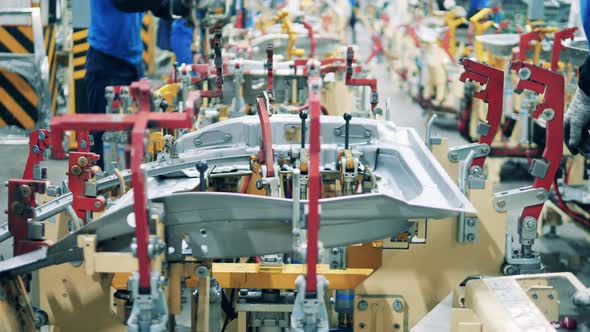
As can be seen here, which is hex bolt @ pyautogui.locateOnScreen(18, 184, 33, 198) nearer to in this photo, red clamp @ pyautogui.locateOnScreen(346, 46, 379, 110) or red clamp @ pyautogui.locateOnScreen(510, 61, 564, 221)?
red clamp @ pyautogui.locateOnScreen(510, 61, 564, 221)

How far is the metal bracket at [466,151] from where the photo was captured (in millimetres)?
5054

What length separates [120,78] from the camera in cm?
816

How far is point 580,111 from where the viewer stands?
5449 millimetres

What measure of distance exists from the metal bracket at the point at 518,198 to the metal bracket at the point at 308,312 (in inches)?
57.0

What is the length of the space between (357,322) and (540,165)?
1102 mm

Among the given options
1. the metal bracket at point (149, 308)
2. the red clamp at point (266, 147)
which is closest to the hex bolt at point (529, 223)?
the red clamp at point (266, 147)

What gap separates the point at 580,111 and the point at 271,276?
2292 mm

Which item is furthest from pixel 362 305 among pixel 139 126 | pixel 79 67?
pixel 79 67

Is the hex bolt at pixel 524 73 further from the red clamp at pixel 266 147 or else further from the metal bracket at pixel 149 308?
the metal bracket at pixel 149 308

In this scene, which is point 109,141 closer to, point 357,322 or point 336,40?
point 357,322

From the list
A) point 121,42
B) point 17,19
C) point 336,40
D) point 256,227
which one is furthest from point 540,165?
point 336,40

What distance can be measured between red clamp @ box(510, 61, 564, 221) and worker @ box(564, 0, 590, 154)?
2.71 ft

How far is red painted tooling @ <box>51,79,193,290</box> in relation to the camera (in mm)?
2959

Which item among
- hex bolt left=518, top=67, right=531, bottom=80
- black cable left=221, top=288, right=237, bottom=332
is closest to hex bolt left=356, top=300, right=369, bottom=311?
black cable left=221, top=288, right=237, bottom=332
